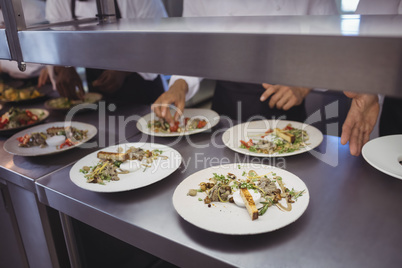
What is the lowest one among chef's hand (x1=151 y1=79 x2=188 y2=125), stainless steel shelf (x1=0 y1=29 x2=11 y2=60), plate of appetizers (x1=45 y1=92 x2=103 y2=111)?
plate of appetizers (x1=45 y1=92 x2=103 y2=111)

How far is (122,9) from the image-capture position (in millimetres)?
2850

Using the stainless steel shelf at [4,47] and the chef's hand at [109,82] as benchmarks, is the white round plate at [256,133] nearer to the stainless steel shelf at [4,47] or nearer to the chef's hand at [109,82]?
the stainless steel shelf at [4,47]

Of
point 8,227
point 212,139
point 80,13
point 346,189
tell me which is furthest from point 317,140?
point 80,13

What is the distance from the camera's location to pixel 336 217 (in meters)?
1.02

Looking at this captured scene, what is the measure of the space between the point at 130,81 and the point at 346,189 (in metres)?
2.12

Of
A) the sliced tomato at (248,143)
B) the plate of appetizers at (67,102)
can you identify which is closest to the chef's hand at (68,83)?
the plate of appetizers at (67,102)

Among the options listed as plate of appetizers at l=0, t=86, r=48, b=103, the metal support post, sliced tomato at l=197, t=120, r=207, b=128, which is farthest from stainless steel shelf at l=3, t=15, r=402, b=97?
plate of appetizers at l=0, t=86, r=48, b=103

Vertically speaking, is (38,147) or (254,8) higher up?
(254,8)

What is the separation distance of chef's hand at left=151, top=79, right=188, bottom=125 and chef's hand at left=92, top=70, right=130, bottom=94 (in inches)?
28.4

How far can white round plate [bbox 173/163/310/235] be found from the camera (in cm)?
92

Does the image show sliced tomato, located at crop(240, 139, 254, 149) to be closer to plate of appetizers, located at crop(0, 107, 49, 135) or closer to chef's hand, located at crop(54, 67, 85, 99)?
plate of appetizers, located at crop(0, 107, 49, 135)

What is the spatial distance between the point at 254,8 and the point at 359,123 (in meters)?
1.12

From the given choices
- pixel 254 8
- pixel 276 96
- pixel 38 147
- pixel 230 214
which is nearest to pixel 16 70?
pixel 38 147

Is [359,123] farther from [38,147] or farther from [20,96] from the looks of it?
[20,96]
